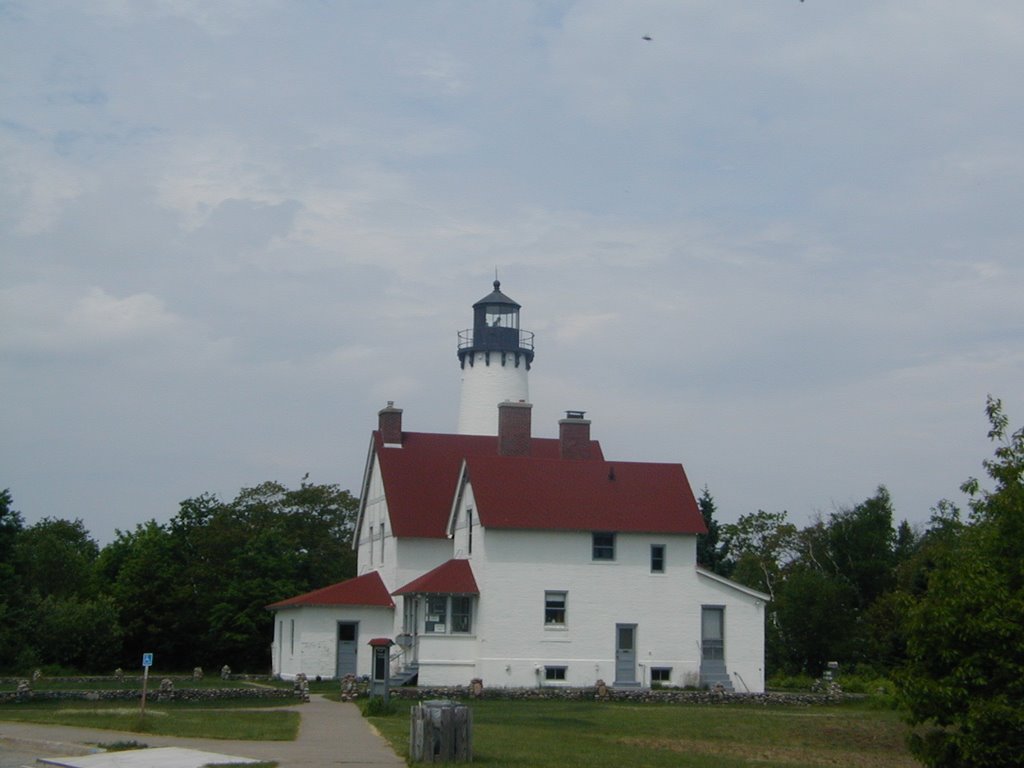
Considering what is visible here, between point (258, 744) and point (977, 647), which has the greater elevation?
point (977, 647)

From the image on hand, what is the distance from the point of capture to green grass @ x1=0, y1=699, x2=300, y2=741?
82.0 feet

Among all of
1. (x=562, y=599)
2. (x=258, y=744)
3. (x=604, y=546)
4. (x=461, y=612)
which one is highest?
(x=604, y=546)

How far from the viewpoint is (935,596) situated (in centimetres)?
2152

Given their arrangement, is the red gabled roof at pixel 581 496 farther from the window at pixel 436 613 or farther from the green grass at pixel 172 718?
the green grass at pixel 172 718

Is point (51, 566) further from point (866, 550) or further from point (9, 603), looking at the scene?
point (866, 550)

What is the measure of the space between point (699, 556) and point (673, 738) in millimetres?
35198

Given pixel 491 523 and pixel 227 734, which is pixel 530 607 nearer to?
pixel 491 523

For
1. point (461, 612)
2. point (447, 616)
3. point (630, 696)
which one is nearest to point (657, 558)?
point (630, 696)

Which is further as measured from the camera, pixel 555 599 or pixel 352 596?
pixel 352 596

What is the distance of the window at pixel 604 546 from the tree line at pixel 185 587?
18.3 metres

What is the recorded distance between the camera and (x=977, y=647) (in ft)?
68.1

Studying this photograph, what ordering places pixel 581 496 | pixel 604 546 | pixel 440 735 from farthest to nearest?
pixel 581 496
pixel 604 546
pixel 440 735

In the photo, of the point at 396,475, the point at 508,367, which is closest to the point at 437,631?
the point at 396,475

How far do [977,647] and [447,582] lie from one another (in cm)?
2414
